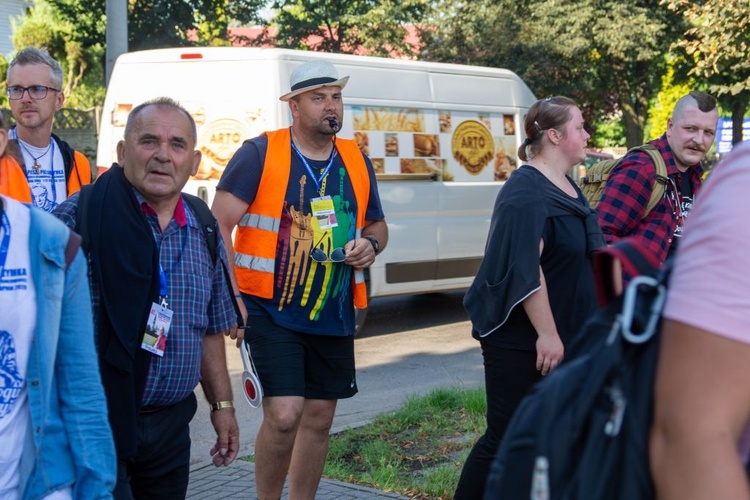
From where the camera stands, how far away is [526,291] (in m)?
4.24

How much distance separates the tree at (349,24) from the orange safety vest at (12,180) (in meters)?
25.0

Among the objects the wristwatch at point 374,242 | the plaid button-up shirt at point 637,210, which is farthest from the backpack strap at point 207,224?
the plaid button-up shirt at point 637,210

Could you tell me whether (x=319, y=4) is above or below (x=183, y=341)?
above

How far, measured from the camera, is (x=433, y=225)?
10852 millimetres

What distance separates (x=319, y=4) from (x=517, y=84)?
18165 mm

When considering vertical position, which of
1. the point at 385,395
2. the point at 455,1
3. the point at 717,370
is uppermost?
the point at 455,1

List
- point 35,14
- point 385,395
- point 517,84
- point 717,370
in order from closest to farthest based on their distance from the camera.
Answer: point 717,370 → point 385,395 → point 517,84 → point 35,14

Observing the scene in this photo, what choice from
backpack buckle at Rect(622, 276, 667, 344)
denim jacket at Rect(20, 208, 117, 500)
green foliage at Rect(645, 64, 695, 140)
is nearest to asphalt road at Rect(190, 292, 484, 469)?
denim jacket at Rect(20, 208, 117, 500)

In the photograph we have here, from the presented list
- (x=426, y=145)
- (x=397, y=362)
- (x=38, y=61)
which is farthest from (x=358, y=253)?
(x=426, y=145)

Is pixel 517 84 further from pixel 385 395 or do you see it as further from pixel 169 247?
pixel 169 247

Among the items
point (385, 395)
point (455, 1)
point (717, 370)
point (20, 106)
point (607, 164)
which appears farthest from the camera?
point (455, 1)

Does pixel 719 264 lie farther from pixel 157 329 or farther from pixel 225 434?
pixel 225 434

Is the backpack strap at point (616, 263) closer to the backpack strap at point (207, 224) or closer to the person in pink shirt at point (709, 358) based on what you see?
the person in pink shirt at point (709, 358)

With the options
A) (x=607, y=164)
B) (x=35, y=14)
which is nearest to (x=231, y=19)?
(x=35, y=14)
